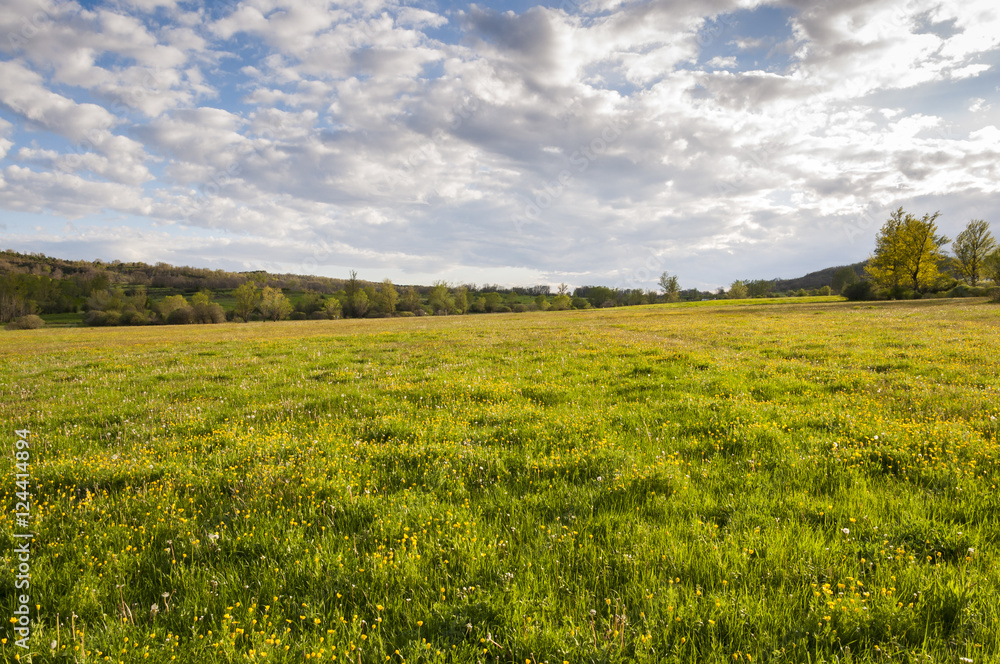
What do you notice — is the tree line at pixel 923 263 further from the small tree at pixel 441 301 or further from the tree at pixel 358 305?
the tree at pixel 358 305

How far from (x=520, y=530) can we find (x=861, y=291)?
4006 inches

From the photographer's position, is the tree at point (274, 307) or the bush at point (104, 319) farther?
the tree at point (274, 307)

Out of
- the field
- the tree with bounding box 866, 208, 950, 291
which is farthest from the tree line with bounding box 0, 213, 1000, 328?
the field

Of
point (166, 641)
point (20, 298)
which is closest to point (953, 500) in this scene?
point (166, 641)

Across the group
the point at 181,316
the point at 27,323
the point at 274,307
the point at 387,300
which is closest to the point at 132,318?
the point at 181,316

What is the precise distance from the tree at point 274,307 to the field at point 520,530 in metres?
114

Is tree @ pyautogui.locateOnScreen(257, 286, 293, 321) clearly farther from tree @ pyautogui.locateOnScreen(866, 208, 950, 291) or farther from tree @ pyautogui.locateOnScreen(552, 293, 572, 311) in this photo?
tree @ pyautogui.locateOnScreen(866, 208, 950, 291)

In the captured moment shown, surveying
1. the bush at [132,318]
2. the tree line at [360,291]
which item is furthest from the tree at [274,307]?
the bush at [132,318]

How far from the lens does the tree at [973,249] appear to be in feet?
250

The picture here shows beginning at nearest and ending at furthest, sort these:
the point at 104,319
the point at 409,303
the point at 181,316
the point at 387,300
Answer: the point at 104,319 → the point at 181,316 → the point at 387,300 → the point at 409,303

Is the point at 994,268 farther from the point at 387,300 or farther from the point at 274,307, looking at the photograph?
the point at 274,307

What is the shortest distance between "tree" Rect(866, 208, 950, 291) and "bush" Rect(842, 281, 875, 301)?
6.84 meters

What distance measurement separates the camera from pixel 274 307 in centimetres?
11319

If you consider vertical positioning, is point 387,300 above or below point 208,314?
above
